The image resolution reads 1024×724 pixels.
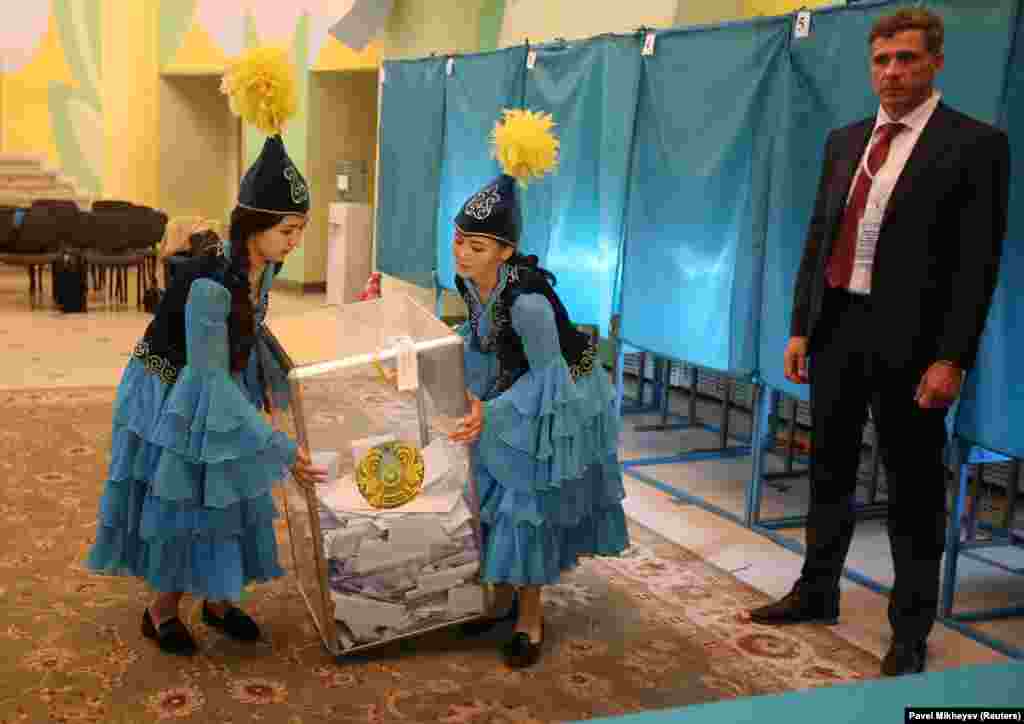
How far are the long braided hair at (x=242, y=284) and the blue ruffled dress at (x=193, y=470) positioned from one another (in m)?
0.05

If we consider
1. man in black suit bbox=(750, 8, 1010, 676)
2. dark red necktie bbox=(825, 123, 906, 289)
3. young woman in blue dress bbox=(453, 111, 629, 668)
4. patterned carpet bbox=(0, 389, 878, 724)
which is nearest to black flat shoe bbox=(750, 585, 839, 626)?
patterned carpet bbox=(0, 389, 878, 724)

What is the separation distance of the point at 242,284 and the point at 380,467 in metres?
0.60

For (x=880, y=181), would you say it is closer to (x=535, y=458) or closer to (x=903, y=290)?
(x=903, y=290)

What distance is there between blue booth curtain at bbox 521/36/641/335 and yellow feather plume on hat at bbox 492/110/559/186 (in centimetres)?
185

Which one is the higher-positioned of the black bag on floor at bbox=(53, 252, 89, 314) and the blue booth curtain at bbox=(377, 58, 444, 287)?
the blue booth curtain at bbox=(377, 58, 444, 287)

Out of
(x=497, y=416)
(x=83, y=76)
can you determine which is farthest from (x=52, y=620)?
(x=83, y=76)

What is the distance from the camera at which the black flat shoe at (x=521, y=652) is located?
3.18 meters

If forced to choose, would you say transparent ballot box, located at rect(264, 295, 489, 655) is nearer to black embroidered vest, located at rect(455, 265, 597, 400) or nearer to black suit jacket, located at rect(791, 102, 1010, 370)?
black embroidered vest, located at rect(455, 265, 597, 400)

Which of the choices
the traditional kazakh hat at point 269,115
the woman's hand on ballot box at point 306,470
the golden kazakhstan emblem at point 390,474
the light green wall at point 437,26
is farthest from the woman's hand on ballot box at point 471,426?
the light green wall at point 437,26

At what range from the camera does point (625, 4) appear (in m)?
6.85

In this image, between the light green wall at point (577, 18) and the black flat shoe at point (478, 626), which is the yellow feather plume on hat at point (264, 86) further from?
the light green wall at point (577, 18)

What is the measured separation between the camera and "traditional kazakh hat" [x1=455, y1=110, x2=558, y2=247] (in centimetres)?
318

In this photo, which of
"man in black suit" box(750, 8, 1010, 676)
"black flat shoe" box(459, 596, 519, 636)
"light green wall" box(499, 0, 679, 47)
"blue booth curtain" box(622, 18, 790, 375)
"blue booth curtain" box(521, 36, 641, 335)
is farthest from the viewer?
"light green wall" box(499, 0, 679, 47)

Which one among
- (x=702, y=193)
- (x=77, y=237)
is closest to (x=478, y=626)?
(x=702, y=193)
